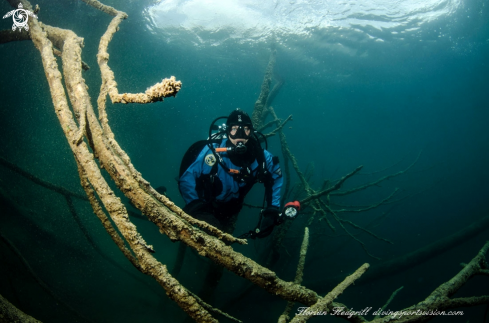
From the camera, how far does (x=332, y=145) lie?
101 meters

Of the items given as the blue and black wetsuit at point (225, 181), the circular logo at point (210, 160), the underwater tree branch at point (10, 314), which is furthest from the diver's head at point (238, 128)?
the underwater tree branch at point (10, 314)

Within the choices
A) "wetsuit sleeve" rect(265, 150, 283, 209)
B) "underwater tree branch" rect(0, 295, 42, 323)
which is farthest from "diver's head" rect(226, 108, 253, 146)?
"underwater tree branch" rect(0, 295, 42, 323)

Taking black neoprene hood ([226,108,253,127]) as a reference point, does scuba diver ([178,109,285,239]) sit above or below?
below

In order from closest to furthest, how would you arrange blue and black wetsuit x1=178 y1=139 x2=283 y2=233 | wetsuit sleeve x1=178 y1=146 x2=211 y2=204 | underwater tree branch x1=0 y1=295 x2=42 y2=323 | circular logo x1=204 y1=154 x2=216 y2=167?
underwater tree branch x1=0 y1=295 x2=42 y2=323 → wetsuit sleeve x1=178 y1=146 x2=211 y2=204 → blue and black wetsuit x1=178 y1=139 x2=283 y2=233 → circular logo x1=204 y1=154 x2=216 y2=167

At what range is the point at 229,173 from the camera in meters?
3.75

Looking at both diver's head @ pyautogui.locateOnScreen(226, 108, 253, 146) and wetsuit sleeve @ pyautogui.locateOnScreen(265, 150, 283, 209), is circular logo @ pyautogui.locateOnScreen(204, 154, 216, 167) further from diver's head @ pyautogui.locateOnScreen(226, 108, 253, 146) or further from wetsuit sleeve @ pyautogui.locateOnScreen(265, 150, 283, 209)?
wetsuit sleeve @ pyautogui.locateOnScreen(265, 150, 283, 209)

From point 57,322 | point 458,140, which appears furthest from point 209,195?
point 458,140

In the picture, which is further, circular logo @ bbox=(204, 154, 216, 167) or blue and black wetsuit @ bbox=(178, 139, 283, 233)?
circular logo @ bbox=(204, 154, 216, 167)

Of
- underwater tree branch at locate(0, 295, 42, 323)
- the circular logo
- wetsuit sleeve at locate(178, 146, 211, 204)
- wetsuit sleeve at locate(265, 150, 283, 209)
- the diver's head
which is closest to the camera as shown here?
underwater tree branch at locate(0, 295, 42, 323)

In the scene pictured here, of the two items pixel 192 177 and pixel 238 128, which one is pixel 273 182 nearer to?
pixel 238 128

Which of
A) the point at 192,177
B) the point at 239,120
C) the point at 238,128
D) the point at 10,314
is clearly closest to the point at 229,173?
the point at 192,177

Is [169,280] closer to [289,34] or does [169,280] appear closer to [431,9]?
[289,34]

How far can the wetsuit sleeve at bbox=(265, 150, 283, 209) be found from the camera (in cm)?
419

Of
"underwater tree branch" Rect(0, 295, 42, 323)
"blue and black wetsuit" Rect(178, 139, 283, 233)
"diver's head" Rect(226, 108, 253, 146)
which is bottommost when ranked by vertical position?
"underwater tree branch" Rect(0, 295, 42, 323)
